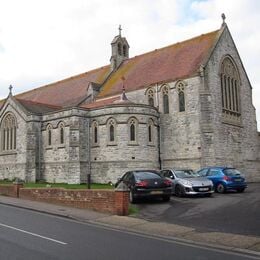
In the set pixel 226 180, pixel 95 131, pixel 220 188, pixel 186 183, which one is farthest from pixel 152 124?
pixel 186 183

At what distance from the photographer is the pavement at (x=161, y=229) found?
9977mm

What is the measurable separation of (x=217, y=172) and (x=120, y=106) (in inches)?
459

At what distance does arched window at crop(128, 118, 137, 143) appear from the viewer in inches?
1280

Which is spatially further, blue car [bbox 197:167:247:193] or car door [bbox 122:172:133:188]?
blue car [bbox 197:167:247:193]

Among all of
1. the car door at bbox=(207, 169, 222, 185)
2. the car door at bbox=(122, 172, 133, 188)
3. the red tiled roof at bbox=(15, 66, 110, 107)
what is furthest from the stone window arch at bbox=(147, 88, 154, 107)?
the car door at bbox=(122, 172, 133, 188)

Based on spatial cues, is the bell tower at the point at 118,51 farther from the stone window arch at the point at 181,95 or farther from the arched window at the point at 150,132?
the arched window at the point at 150,132

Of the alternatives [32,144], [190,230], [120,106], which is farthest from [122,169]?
[190,230]

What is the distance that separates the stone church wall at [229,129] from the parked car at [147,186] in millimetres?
13674

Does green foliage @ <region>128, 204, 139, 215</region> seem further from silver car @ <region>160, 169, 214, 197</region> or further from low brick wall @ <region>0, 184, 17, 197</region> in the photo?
low brick wall @ <region>0, 184, 17, 197</region>

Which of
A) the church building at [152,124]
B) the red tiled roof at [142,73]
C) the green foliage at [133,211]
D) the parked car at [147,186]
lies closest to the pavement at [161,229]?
the green foliage at [133,211]

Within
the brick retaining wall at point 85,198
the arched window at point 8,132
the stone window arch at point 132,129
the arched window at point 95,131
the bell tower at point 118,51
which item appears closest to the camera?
the brick retaining wall at point 85,198

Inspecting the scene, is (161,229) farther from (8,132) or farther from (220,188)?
(8,132)

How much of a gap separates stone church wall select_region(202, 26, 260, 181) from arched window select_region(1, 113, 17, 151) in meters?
18.5

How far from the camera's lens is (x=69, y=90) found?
4606 centimetres
